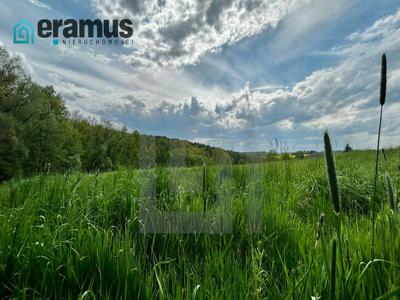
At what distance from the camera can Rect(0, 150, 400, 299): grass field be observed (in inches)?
71.2

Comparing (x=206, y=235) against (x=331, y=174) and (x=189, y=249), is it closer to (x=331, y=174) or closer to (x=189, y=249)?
(x=189, y=249)

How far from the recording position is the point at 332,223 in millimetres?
3732

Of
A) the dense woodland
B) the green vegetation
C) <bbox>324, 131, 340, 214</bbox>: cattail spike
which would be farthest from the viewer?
the dense woodland

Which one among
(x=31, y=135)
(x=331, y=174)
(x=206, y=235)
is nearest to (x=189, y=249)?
(x=206, y=235)

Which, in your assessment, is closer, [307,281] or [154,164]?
[307,281]

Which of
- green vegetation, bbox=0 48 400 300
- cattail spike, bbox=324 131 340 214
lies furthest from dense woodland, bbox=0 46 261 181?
cattail spike, bbox=324 131 340 214

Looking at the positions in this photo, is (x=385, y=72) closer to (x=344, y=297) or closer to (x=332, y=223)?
(x=344, y=297)

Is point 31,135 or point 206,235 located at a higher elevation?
point 31,135

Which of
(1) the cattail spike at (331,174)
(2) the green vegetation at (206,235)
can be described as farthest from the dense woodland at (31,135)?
(1) the cattail spike at (331,174)

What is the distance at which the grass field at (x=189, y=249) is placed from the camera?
1.81m

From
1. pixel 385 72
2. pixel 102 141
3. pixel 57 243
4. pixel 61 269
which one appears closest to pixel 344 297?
pixel 385 72

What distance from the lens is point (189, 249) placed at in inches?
124

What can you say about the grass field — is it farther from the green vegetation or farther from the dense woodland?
the dense woodland

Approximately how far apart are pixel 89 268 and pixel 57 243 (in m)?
0.43
